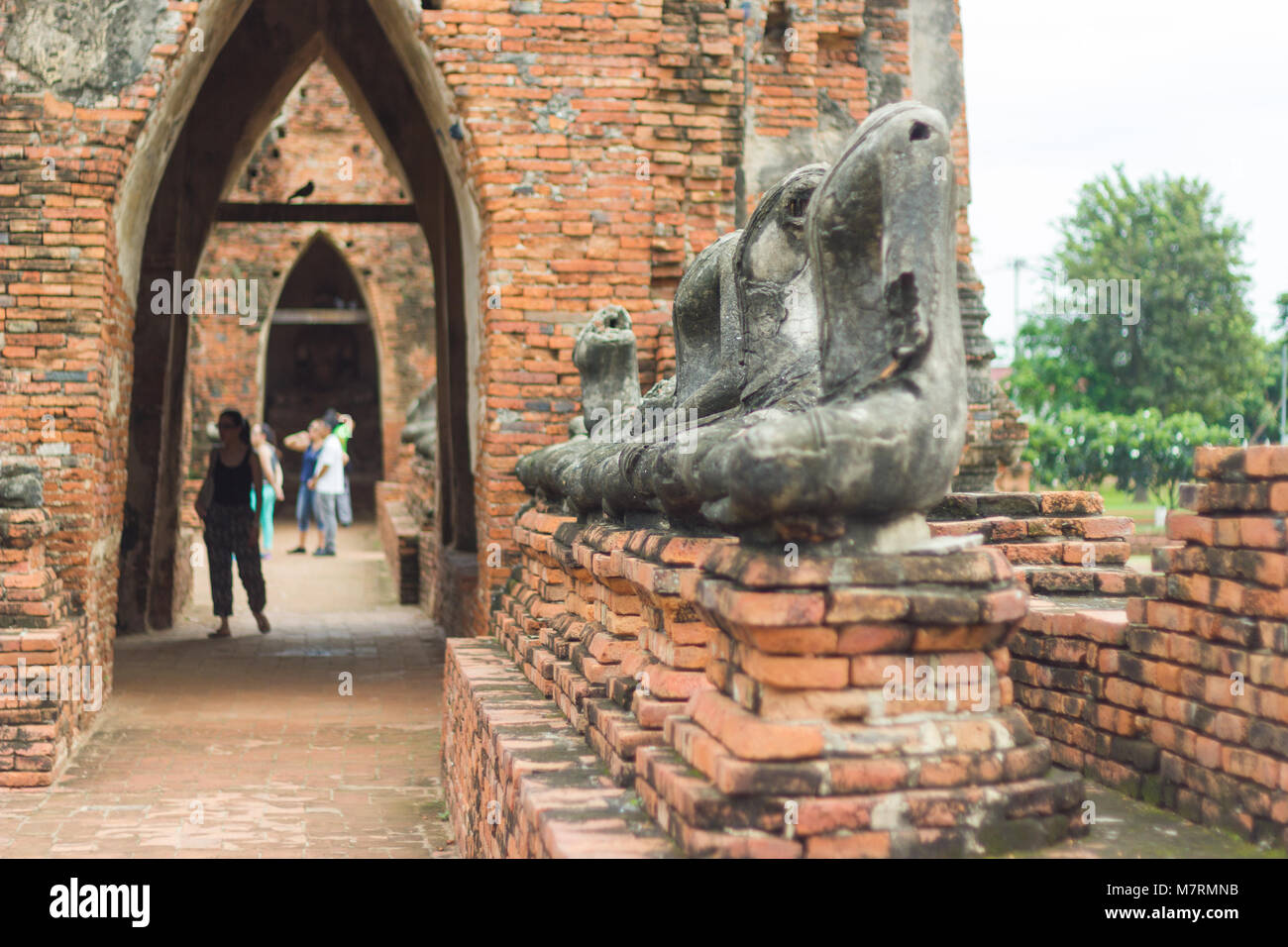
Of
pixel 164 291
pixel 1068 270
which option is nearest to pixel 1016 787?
pixel 164 291

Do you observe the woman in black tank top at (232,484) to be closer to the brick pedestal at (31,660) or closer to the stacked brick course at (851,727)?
the brick pedestal at (31,660)

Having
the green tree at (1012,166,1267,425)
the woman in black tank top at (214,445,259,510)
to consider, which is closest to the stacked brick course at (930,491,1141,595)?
the woman in black tank top at (214,445,259,510)

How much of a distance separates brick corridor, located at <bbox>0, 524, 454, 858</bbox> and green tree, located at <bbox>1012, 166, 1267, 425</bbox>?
72.8 ft

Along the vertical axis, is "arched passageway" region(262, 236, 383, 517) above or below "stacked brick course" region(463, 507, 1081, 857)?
above

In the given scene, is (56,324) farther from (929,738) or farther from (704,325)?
(929,738)

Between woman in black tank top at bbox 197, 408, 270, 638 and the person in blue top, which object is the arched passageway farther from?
woman in black tank top at bbox 197, 408, 270, 638

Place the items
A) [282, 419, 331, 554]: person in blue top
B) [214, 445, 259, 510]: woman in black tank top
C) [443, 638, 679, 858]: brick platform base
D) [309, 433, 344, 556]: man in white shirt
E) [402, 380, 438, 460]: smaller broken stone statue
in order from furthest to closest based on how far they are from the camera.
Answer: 1. [282, 419, 331, 554]: person in blue top
2. [309, 433, 344, 556]: man in white shirt
3. [402, 380, 438, 460]: smaller broken stone statue
4. [214, 445, 259, 510]: woman in black tank top
5. [443, 638, 679, 858]: brick platform base

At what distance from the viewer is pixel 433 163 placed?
11109mm

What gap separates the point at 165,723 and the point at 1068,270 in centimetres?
2742

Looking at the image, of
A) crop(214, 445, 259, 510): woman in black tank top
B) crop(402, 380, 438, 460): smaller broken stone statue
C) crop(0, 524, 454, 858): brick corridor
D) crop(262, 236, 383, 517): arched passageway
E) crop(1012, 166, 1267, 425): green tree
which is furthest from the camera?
crop(1012, 166, 1267, 425): green tree

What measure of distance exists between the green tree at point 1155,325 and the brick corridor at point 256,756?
22.2 m

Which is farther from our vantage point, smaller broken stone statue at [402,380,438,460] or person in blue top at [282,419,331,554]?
person in blue top at [282,419,331,554]

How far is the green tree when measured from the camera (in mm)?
29453

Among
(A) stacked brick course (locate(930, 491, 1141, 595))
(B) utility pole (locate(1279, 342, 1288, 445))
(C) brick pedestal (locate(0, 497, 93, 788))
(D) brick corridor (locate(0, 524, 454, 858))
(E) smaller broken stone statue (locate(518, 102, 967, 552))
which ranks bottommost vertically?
(D) brick corridor (locate(0, 524, 454, 858))
